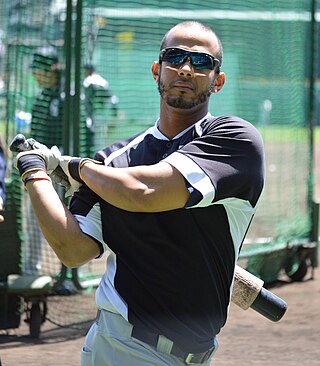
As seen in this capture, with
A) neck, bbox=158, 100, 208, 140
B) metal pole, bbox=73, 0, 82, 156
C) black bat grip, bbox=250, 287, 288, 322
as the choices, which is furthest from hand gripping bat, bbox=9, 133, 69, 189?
metal pole, bbox=73, 0, 82, 156

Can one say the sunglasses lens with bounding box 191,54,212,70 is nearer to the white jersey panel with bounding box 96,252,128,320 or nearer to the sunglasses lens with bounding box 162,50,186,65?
the sunglasses lens with bounding box 162,50,186,65

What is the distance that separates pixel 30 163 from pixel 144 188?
384 mm

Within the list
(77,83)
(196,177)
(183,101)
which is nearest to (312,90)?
(77,83)

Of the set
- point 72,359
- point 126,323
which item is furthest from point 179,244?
point 72,359

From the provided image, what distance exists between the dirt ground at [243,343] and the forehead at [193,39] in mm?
3408

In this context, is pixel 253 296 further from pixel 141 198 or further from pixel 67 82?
pixel 67 82

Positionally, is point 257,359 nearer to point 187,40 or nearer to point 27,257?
point 27,257

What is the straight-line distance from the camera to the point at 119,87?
8008 mm

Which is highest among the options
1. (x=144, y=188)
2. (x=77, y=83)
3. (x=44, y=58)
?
(x=44, y=58)

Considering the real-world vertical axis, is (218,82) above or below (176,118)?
above

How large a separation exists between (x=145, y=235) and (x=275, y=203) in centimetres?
683

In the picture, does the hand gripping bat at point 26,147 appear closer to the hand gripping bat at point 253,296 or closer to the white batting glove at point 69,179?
the white batting glove at point 69,179

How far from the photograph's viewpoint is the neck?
3.09m

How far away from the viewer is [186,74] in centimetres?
303
